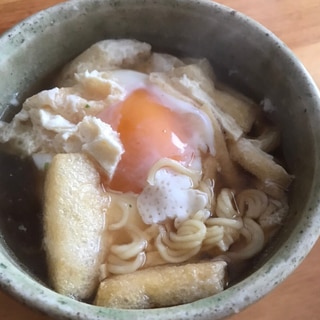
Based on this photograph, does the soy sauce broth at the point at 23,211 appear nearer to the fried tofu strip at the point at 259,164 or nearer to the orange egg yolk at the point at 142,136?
the orange egg yolk at the point at 142,136

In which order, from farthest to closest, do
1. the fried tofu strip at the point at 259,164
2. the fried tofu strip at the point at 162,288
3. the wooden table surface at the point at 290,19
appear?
the wooden table surface at the point at 290,19 → the fried tofu strip at the point at 259,164 → the fried tofu strip at the point at 162,288

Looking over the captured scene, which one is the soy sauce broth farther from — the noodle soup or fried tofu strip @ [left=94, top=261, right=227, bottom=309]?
fried tofu strip @ [left=94, top=261, right=227, bottom=309]

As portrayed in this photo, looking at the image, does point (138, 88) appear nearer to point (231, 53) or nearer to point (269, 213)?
point (231, 53)

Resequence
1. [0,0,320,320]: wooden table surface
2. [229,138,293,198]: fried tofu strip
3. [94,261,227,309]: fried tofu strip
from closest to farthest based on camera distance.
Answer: [94,261,227,309]: fried tofu strip, [229,138,293,198]: fried tofu strip, [0,0,320,320]: wooden table surface

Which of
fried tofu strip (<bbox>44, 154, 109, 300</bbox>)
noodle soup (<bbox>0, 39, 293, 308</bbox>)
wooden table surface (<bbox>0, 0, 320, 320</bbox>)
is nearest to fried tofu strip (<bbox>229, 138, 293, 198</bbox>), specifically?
noodle soup (<bbox>0, 39, 293, 308</bbox>)

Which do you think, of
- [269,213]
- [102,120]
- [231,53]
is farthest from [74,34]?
[269,213]

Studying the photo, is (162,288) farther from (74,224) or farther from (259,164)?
(259,164)

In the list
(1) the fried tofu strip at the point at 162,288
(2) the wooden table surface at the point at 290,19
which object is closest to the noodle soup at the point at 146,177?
(1) the fried tofu strip at the point at 162,288
